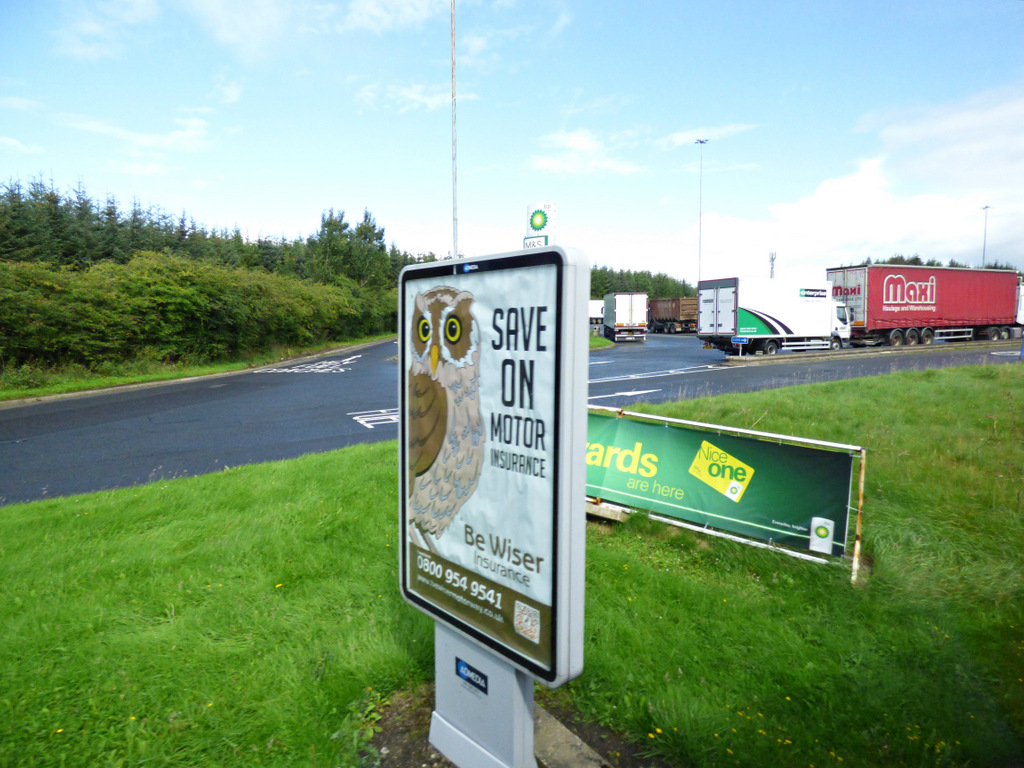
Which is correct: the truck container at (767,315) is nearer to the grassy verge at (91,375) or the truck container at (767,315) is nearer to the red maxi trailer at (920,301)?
the red maxi trailer at (920,301)

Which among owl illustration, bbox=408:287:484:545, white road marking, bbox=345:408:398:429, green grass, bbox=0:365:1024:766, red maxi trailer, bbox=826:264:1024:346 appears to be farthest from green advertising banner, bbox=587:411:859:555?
red maxi trailer, bbox=826:264:1024:346

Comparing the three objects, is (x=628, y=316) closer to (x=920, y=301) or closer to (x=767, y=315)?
(x=767, y=315)

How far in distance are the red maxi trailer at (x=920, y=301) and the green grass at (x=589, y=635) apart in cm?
2621

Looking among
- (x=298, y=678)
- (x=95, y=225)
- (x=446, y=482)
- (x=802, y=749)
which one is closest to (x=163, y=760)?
(x=298, y=678)

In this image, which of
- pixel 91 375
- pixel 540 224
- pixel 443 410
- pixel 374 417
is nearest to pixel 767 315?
pixel 374 417

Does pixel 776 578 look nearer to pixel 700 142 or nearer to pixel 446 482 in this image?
pixel 446 482

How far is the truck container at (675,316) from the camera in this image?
51250mm

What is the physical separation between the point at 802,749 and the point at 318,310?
34.9 m

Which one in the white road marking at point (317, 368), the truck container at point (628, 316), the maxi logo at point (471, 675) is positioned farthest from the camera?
the truck container at point (628, 316)

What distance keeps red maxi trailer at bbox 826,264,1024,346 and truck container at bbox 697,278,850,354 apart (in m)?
2.12

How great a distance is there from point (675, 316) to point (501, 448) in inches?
2038

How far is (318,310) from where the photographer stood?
35062mm

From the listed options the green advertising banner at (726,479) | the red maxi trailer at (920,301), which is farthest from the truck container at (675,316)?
the green advertising banner at (726,479)

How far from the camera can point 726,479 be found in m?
5.21
